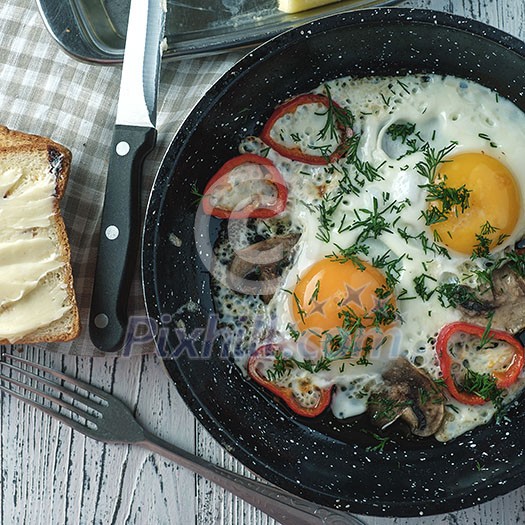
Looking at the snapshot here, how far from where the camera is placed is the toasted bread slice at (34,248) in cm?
259

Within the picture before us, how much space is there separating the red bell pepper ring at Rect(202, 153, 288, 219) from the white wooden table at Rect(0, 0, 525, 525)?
2.21 ft

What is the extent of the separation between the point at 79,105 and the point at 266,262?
0.97m

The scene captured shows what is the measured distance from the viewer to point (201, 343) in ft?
8.73

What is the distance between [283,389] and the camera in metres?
2.65

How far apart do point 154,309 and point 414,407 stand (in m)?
0.96

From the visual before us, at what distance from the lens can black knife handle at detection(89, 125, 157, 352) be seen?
262 centimetres

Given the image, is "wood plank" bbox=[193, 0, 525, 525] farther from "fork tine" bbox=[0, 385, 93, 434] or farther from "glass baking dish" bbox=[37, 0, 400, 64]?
"fork tine" bbox=[0, 385, 93, 434]

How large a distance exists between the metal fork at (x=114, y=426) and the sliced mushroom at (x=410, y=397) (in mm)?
460

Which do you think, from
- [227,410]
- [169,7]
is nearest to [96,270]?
[227,410]

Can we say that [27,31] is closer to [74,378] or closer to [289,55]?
A: [289,55]

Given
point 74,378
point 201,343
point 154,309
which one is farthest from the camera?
point 74,378

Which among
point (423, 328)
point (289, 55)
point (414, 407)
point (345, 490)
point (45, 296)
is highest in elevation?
point (289, 55)

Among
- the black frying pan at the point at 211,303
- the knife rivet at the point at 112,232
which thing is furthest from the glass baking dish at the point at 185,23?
the knife rivet at the point at 112,232

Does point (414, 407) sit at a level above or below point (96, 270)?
below
